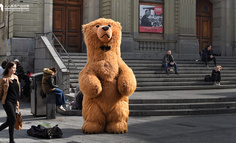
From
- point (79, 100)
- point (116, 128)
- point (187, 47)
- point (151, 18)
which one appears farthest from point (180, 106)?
point (187, 47)

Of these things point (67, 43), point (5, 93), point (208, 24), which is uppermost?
point (208, 24)

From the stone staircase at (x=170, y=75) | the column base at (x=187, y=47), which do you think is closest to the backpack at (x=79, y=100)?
the stone staircase at (x=170, y=75)

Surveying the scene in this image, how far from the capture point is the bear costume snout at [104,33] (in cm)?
779

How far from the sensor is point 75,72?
51.0 feet

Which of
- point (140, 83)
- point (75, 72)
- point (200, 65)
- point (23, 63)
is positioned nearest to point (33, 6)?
point (23, 63)

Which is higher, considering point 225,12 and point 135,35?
point 225,12

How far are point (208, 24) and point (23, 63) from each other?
46.9 feet

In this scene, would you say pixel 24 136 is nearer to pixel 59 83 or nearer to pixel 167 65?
pixel 59 83

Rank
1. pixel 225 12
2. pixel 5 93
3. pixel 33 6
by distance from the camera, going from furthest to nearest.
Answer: pixel 225 12 → pixel 33 6 → pixel 5 93

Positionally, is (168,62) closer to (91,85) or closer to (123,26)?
(123,26)

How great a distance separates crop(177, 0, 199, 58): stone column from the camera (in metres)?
23.0

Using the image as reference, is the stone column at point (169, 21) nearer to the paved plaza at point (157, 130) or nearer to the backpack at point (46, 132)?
the paved plaza at point (157, 130)

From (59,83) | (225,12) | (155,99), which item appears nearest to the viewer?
(155,99)

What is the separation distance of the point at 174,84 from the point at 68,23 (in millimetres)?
8307
